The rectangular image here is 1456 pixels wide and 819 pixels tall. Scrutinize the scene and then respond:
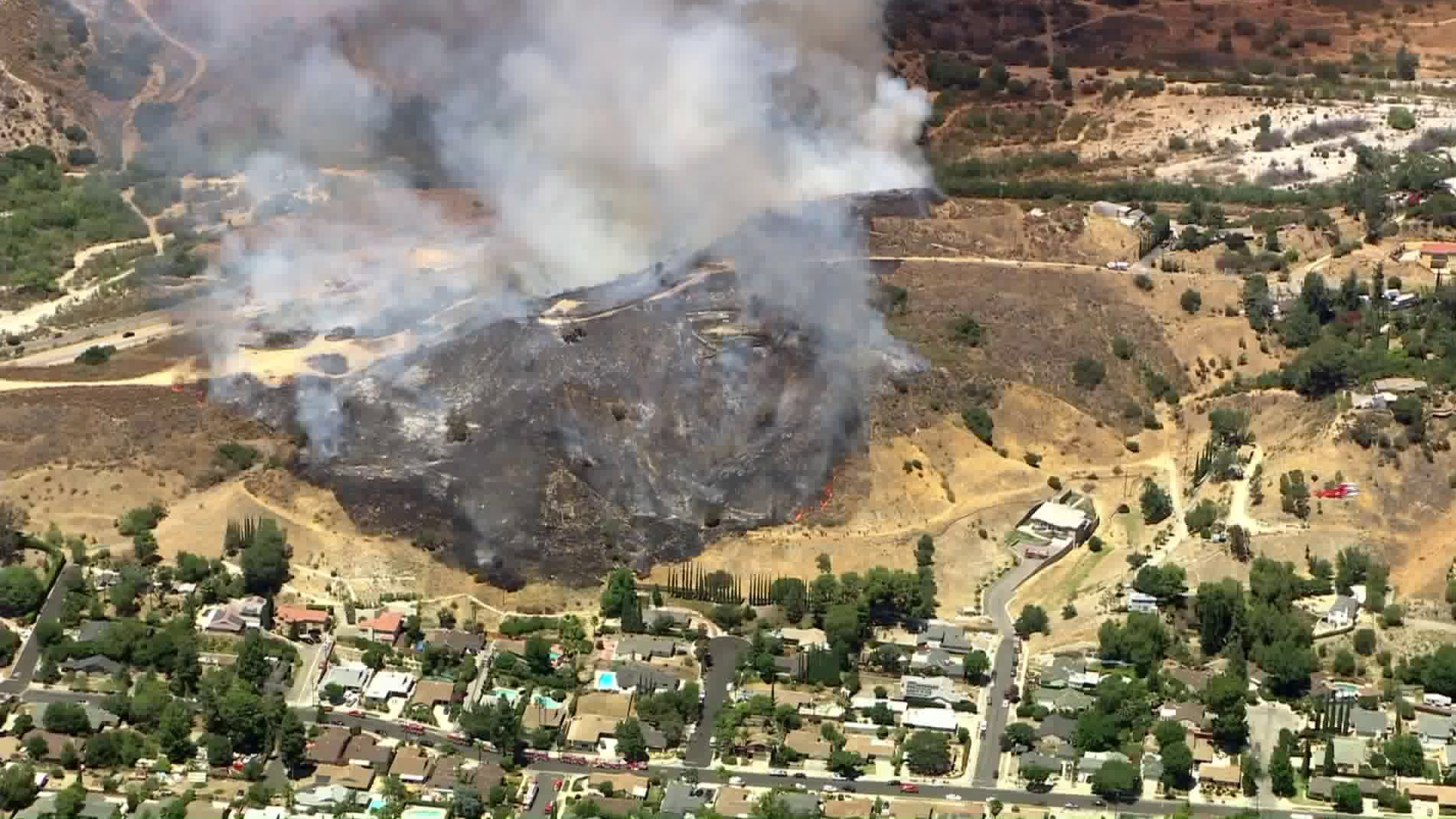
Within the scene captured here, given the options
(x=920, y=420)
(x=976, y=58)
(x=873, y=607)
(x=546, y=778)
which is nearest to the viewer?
(x=546, y=778)

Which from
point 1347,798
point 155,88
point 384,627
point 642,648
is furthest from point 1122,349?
point 155,88

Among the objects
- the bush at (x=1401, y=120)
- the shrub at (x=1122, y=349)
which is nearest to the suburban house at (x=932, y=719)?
the shrub at (x=1122, y=349)

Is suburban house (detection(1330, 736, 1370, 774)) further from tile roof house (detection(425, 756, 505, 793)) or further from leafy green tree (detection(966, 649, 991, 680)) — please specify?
tile roof house (detection(425, 756, 505, 793))

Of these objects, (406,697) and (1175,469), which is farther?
(1175,469)

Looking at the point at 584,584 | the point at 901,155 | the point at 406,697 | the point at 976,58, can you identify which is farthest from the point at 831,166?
the point at 406,697

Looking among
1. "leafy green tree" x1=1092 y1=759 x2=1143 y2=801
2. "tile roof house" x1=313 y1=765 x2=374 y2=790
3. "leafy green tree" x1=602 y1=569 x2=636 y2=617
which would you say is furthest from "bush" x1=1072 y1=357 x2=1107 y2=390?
"tile roof house" x1=313 y1=765 x2=374 y2=790

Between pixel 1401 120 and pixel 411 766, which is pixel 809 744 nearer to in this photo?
pixel 411 766

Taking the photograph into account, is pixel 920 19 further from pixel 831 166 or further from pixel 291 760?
pixel 291 760

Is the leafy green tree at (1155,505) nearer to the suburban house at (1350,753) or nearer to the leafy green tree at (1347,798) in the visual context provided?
the suburban house at (1350,753)
